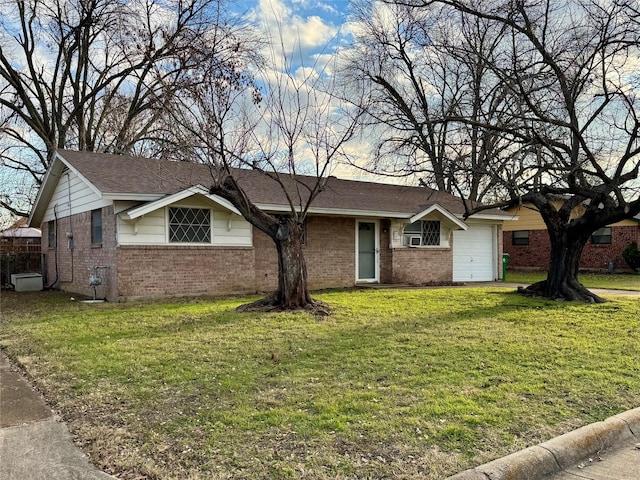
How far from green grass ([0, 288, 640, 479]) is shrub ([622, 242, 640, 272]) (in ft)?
51.6

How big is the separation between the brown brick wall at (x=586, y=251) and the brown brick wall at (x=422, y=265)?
8226 millimetres

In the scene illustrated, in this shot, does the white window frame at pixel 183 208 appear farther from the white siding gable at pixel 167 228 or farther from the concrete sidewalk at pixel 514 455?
the concrete sidewalk at pixel 514 455

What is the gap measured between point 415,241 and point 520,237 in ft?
42.2

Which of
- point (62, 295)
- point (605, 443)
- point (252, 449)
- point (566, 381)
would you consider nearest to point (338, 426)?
point (252, 449)

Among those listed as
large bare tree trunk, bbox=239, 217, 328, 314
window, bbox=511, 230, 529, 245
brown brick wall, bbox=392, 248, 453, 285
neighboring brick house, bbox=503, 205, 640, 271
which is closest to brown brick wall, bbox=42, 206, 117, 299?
large bare tree trunk, bbox=239, 217, 328, 314

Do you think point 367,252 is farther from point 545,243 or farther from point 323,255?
point 545,243

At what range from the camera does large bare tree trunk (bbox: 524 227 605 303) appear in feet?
39.8

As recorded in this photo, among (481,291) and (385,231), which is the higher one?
(385,231)

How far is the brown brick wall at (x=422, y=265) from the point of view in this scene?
54.5 ft

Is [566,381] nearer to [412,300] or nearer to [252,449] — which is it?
[252,449]

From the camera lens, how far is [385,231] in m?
16.7

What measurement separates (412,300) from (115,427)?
8.69 metres

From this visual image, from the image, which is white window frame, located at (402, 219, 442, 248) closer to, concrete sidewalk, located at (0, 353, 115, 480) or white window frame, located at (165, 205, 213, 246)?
white window frame, located at (165, 205, 213, 246)

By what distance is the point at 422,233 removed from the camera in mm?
17406
